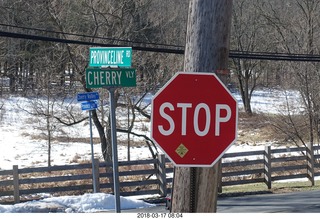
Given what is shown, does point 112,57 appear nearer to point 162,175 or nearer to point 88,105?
point 88,105

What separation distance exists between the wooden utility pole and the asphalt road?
9.00 meters

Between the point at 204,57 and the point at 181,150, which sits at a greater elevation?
the point at 204,57

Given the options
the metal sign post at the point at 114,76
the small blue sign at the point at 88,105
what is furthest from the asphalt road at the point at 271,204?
the metal sign post at the point at 114,76

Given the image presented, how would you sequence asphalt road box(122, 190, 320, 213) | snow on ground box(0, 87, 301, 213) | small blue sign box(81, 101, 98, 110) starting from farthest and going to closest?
1. snow on ground box(0, 87, 301, 213)
2. small blue sign box(81, 101, 98, 110)
3. asphalt road box(122, 190, 320, 213)

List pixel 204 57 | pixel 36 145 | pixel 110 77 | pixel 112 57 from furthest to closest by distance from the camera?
pixel 36 145 → pixel 112 57 → pixel 110 77 → pixel 204 57

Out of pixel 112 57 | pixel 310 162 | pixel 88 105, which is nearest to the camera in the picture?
pixel 112 57

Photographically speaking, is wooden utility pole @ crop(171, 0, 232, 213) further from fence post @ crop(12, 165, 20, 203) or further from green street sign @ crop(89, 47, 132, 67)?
fence post @ crop(12, 165, 20, 203)

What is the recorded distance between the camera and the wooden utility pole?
555cm

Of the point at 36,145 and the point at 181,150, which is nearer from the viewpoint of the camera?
the point at 181,150

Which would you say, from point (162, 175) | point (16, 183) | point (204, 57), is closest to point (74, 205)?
point (16, 183)

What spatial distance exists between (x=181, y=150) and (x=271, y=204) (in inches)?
483

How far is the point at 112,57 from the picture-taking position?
966 cm

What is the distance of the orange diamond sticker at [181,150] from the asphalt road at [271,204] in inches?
376

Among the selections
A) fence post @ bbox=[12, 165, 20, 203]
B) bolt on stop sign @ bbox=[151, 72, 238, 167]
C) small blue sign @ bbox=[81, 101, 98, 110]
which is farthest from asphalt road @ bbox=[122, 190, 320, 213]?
bolt on stop sign @ bbox=[151, 72, 238, 167]
